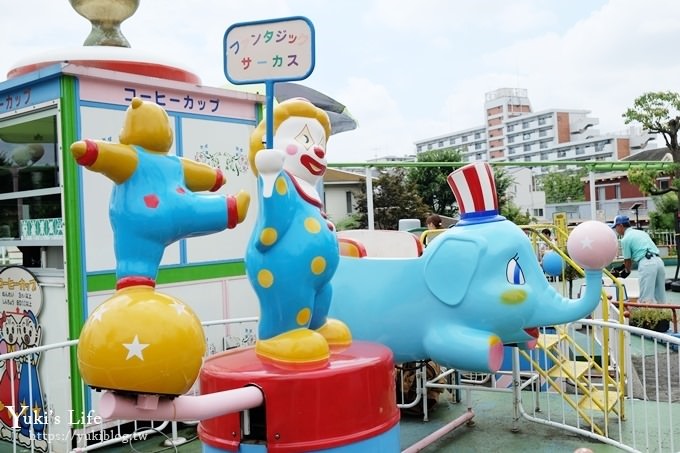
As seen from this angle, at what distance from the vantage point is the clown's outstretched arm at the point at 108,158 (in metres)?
2.51

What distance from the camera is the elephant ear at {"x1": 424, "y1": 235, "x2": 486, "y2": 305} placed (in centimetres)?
362

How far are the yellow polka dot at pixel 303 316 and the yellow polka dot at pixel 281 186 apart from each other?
0.55 metres

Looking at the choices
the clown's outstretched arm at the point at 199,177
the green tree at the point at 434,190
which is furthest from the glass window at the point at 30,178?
the green tree at the point at 434,190

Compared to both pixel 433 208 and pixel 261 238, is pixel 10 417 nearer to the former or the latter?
pixel 261 238

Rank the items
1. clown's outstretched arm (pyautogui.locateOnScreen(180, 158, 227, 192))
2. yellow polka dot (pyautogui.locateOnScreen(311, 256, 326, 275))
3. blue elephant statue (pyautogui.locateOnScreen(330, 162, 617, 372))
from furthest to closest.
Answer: blue elephant statue (pyautogui.locateOnScreen(330, 162, 617, 372)) < yellow polka dot (pyautogui.locateOnScreen(311, 256, 326, 275)) < clown's outstretched arm (pyautogui.locateOnScreen(180, 158, 227, 192))

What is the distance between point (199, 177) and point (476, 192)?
1.66m

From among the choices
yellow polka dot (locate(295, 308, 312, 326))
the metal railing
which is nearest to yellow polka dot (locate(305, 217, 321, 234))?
yellow polka dot (locate(295, 308, 312, 326))

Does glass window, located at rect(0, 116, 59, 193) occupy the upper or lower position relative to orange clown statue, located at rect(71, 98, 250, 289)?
upper

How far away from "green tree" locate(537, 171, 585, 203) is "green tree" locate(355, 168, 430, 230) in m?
29.3

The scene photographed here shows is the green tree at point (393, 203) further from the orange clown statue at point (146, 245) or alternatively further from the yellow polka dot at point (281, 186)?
the orange clown statue at point (146, 245)

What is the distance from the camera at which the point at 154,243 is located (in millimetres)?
2678

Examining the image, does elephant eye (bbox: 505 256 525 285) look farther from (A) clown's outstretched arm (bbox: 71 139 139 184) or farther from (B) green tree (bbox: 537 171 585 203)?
(B) green tree (bbox: 537 171 585 203)

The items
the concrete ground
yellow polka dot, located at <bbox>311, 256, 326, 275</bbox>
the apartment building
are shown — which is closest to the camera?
yellow polka dot, located at <bbox>311, 256, 326, 275</bbox>

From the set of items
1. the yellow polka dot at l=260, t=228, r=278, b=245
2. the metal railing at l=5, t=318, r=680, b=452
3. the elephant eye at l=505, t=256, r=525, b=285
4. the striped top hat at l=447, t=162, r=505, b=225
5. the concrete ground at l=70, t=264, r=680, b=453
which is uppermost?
the striped top hat at l=447, t=162, r=505, b=225
